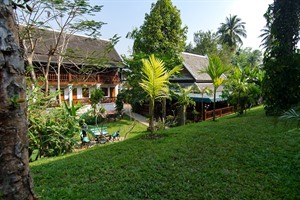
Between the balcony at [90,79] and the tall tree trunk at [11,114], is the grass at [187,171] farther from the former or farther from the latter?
the balcony at [90,79]

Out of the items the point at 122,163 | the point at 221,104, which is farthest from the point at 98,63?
the point at 221,104

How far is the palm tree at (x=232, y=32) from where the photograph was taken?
3535cm

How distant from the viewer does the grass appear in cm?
303

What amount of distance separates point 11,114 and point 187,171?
124 inches

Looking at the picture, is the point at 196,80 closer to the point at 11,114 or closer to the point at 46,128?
the point at 46,128

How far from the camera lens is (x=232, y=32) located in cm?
3556

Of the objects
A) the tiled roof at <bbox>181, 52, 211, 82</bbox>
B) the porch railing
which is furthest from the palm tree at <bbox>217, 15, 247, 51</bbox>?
the porch railing

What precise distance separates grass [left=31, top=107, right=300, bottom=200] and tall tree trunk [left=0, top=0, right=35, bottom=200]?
1.95 metres

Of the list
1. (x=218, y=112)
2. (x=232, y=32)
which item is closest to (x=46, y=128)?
(x=218, y=112)

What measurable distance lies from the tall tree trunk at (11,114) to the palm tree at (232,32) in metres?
37.8

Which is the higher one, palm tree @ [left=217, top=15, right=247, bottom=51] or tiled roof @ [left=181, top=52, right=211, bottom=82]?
palm tree @ [left=217, top=15, right=247, bottom=51]

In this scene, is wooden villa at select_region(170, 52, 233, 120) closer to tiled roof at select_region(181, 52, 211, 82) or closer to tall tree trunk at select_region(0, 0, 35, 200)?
tiled roof at select_region(181, 52, 211, 82)

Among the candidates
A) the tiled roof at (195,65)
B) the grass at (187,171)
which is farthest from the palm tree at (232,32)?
the grass at (187,171)

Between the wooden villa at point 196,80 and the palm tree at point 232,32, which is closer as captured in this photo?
the wooden villa at point 196,80
